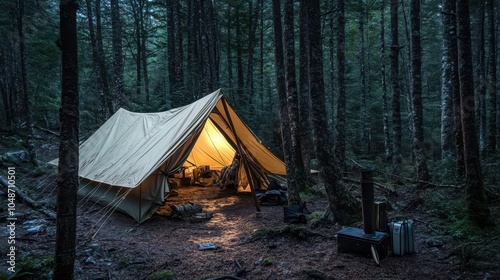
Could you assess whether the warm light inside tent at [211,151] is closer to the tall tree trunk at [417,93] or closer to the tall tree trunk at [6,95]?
the tall tree trunk at [417,93]

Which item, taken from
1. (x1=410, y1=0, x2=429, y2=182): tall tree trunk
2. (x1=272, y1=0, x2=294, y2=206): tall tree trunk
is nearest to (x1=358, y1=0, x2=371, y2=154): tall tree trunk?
(x1=410, y1=0, x2=429, y2=182): tall tree trunk

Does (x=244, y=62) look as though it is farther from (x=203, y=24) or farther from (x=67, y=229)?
(x=67, y=229)

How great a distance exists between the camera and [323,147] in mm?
5637

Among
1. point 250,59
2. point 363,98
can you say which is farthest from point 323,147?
point 363,98

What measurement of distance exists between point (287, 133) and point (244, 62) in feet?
53.0

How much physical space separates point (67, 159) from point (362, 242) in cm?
357

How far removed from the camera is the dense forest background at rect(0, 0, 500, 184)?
40.3 feet

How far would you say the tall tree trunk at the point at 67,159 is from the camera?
304cm

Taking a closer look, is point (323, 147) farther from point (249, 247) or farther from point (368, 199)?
point (249, 247)

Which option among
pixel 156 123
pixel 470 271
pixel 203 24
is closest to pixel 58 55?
pixel 203 24

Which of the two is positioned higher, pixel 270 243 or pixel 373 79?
pixel 373 79

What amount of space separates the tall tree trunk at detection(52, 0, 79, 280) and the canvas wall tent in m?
2.93

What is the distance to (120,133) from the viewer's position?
926 centimetres

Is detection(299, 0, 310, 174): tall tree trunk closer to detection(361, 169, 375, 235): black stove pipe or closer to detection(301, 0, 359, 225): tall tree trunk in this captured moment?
detection(301, 0, 359, 225): tall tree trunk
